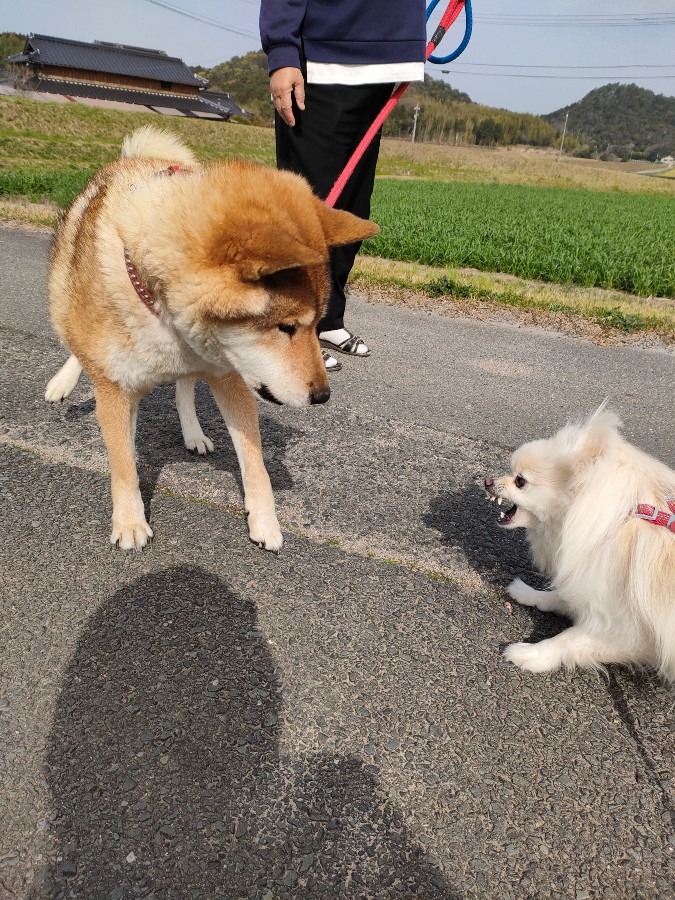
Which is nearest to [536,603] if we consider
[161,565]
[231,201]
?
[161,565]

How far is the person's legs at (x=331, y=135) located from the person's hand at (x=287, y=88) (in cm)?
22

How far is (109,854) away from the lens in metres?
1.43

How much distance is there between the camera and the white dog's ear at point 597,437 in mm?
2033

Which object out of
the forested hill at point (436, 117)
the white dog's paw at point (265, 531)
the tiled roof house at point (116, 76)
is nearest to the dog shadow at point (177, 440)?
the white dog's paw at point (265, 531)

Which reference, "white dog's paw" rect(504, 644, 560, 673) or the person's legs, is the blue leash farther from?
"white dog's paw" rect(504, 644, 560, 673)

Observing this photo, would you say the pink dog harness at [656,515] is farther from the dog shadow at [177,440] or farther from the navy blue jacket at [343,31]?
the navy blue jacket at [343,31]

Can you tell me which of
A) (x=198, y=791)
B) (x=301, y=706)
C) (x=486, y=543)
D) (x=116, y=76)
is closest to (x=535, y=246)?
(x=486, y=543)

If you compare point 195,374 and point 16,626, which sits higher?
point 195,374

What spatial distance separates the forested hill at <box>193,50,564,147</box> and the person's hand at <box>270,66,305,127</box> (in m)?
111

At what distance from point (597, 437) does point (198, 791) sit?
1.70 m

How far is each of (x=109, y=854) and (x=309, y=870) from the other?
49 cm

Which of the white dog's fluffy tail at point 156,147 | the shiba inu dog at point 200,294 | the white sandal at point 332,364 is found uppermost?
the white dog's fluffy tail at point 156,147

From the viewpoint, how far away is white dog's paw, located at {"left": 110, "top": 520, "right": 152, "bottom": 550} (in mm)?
2574

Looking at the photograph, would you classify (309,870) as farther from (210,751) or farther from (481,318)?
(481,318)
